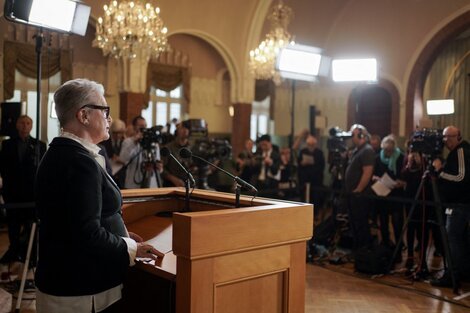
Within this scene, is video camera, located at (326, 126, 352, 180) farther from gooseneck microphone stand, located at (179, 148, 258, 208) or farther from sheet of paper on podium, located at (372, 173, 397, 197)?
gooseneck microphone stand, located at (179, 148, 258, 208)

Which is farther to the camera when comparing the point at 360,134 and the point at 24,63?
the point at 24,63

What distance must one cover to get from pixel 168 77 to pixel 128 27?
12.5 ft

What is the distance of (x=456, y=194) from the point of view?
444 cm

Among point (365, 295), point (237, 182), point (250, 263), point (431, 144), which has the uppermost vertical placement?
point (431, 144)

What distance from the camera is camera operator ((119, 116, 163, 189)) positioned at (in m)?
4.80

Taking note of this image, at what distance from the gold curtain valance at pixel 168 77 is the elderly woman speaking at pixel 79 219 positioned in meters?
8.32

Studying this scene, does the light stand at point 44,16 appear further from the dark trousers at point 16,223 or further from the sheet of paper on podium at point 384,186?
the sheet of paper on podium at point 384,186

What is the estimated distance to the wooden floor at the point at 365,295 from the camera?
12.2 ft

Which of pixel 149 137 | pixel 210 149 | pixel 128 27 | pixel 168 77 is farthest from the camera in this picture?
pixel 168 77

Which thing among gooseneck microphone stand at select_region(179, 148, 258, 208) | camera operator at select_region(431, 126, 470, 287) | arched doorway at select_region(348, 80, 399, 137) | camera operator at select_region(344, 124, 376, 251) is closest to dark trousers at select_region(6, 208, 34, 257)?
gooseneck microphone stand at select_region(179, 148, 258, 208)

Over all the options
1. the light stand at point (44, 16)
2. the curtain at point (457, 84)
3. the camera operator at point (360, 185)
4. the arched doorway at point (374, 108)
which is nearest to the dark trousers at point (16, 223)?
the light stand at point (44, 16)

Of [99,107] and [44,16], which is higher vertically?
[44,16]

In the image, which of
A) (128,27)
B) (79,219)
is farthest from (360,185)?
(79,219)

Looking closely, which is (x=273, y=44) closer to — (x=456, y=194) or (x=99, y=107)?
(x=456, y=194)
